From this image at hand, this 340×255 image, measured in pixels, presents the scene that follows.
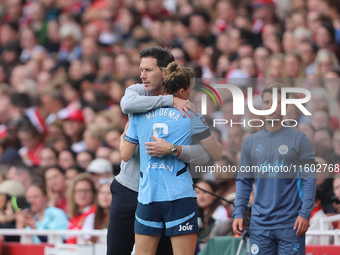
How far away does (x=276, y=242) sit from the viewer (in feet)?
15.4

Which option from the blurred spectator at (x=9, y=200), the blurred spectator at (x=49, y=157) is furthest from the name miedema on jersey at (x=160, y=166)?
the blurred spectator at (x=49, y=157)

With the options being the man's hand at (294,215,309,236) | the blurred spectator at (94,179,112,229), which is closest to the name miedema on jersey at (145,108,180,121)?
the man's hand at (294,215,309,236)

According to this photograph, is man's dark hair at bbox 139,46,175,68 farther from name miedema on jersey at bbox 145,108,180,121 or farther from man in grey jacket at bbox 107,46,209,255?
name miedema on jersey at bbox 145,108,180,121

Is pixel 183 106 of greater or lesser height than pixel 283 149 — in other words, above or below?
above

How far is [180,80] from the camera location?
4.07 m

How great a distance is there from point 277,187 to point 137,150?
119cm

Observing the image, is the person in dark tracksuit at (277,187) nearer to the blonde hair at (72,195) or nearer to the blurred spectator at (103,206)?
the blurred spectator at (103,206)

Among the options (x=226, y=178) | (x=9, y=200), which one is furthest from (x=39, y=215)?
(x=226, y=178)

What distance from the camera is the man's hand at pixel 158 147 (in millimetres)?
3891

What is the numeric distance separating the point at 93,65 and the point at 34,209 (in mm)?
5018

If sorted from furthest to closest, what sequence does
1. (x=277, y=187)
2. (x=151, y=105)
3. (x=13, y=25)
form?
(x=13, y=25) → (x=277, y=187) → (x=151, y=105)

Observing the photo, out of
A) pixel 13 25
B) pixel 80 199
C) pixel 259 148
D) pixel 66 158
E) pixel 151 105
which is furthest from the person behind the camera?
pixel 13 25

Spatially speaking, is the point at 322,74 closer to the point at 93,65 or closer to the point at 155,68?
the point at 155,68

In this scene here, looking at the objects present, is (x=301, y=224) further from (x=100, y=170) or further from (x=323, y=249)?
(x=100, y=170)
